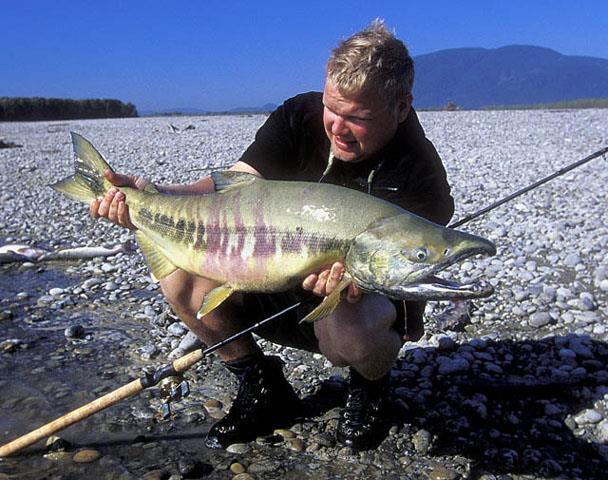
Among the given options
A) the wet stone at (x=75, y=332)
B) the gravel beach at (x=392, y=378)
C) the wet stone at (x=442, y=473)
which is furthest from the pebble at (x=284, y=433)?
the wet stone at (x=75, y=332)

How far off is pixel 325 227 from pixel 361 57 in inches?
36.6

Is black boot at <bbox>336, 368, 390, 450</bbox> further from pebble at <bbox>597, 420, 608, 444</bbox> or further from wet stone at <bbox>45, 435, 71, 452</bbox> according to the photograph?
wet stone at <bbox>45, 435, 71, 452</bbox>

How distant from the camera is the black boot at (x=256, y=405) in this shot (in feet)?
11.4

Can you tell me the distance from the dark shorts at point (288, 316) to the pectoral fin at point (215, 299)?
0.52 meters

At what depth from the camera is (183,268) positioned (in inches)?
130

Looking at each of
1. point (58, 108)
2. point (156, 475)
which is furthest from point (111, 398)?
point (58, 108)

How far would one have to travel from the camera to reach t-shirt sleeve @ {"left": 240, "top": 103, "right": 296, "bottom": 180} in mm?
3629

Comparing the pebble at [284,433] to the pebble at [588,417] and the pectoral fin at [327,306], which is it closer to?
the pectoral fin at [327,306]

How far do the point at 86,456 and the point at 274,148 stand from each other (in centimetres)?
191

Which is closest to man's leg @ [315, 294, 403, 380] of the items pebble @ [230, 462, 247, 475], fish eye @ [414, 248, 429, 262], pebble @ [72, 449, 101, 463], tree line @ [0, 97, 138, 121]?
fish eye @ [414, 248, 429, 262]

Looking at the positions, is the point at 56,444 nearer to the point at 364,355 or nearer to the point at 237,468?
the point at 237,468

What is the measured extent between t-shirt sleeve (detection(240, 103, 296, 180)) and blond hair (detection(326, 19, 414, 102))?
0.50 meters

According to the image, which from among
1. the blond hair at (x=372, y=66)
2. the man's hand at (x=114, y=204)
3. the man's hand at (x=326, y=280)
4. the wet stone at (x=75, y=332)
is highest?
the blond hair at (x=372, y=66)

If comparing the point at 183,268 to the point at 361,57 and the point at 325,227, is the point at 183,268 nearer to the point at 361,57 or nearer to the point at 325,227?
the point at 325,227
